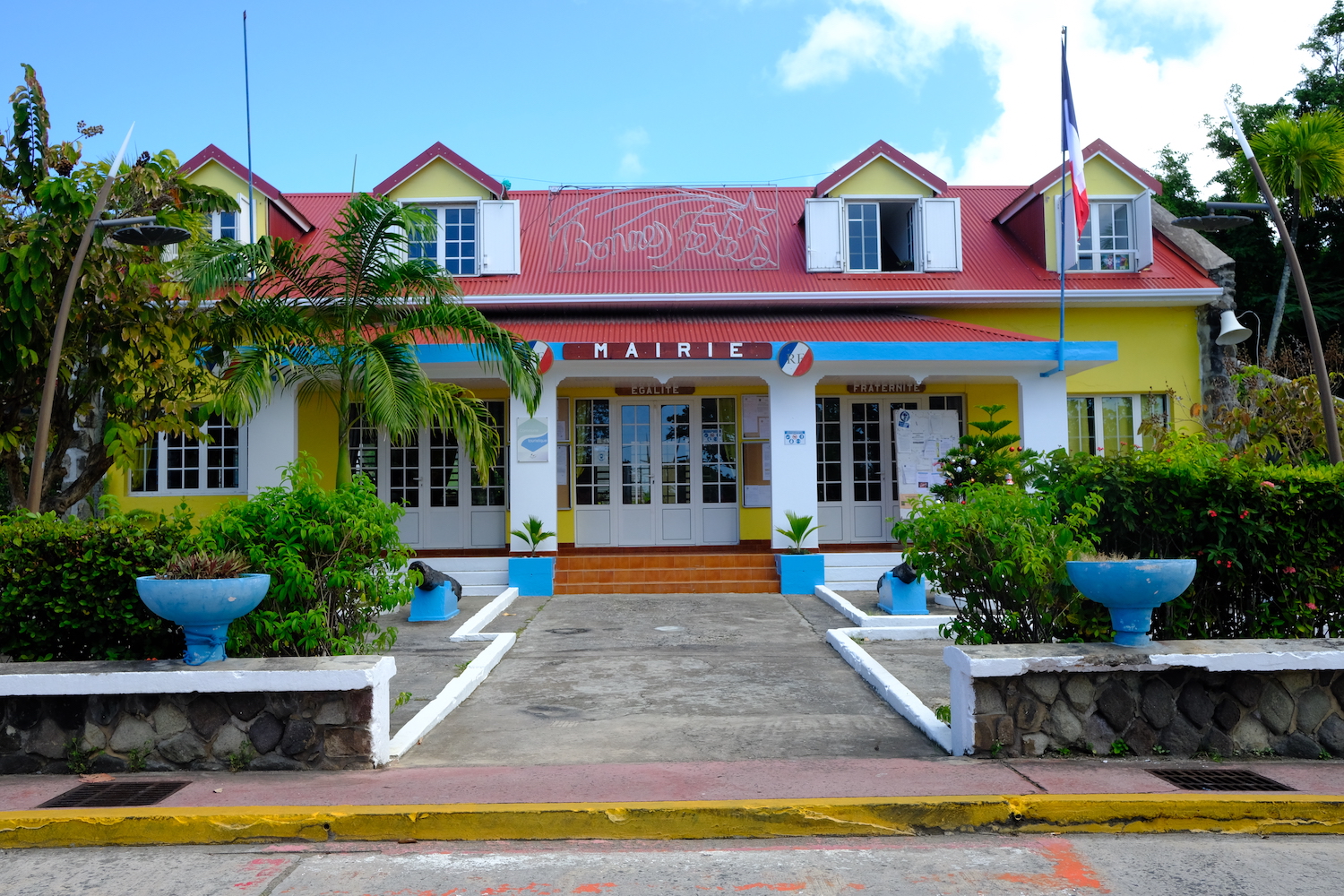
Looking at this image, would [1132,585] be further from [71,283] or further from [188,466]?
[188,466]

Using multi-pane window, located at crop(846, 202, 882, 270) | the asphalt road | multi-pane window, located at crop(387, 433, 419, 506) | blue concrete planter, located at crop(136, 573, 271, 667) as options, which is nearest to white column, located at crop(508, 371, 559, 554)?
multi-pane window, located at crop(387, 433, 419, 506)

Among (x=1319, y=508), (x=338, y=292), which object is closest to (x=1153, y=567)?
(x=1319, y=508)

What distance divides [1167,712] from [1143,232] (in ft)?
41.1

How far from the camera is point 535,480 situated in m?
13.1

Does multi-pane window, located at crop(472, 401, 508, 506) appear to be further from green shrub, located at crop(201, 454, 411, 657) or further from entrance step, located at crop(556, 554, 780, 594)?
green shrub, located at crop(201, 454, 411, 657)

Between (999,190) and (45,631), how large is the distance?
18.0 meters

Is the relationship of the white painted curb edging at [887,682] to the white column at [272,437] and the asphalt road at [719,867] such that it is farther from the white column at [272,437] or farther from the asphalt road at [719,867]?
the white column at [272,437]

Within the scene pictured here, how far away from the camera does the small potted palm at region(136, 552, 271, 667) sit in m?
5.03

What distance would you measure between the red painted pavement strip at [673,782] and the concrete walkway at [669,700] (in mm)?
276

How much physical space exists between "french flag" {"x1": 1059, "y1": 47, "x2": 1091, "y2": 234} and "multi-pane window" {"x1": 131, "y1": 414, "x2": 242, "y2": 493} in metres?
13.2

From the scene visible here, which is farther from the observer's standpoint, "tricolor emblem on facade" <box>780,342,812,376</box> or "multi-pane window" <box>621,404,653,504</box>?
"multi-pane window" <box>621,404,653,504</box>

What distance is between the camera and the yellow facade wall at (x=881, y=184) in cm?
1568

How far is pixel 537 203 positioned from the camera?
58.9 ft

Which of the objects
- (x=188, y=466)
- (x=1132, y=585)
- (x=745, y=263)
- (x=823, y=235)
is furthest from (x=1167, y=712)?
(x=188, y=466)
